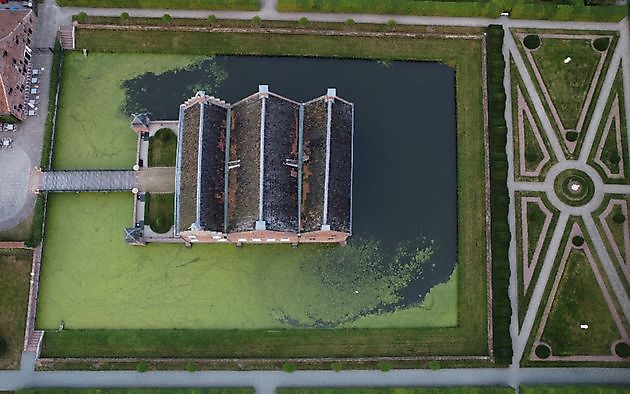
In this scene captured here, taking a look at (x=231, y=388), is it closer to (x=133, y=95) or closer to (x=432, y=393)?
(x=432, y=393)

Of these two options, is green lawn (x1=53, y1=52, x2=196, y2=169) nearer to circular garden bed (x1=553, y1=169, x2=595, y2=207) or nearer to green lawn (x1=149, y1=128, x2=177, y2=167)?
green lawn (x1=149, y1=128, x2=177, y2=167)

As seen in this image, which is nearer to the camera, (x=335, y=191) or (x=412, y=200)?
(x=335, y=191)

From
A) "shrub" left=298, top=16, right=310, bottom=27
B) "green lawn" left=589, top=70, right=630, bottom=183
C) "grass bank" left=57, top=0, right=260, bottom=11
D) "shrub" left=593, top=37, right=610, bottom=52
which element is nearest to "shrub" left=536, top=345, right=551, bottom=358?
"green lawn" left=589, top=70, right=630, bottom=183

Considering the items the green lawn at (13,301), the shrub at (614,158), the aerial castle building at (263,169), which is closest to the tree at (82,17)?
the aerial castle building at (263,169)

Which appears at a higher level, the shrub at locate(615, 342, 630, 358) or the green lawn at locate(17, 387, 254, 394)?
the shrub at locate(615, 342, 630, 358)

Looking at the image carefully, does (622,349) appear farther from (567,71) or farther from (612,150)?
(567,71)

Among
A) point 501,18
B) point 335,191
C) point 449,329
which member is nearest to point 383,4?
point 501,18

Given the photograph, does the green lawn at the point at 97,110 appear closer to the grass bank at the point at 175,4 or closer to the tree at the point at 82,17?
the tree at the point at 82,17
